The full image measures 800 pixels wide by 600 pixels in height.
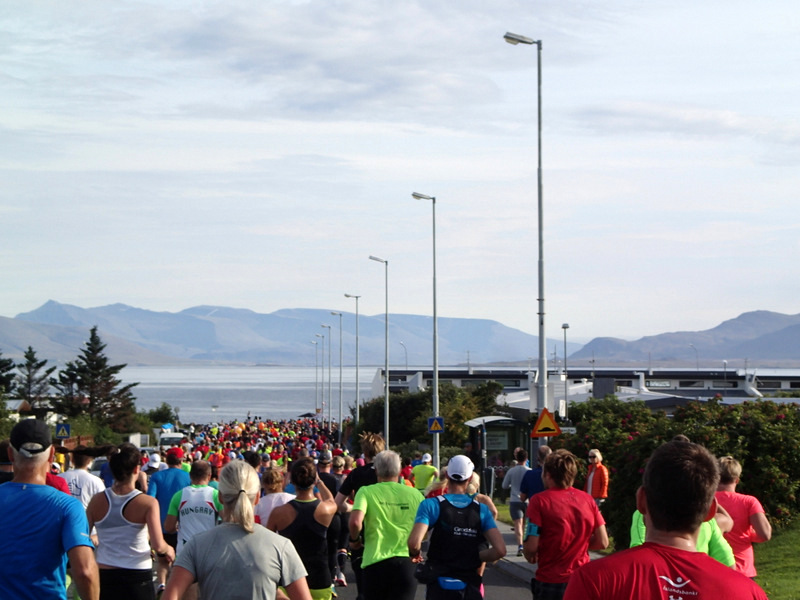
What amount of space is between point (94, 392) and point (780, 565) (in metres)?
95.9

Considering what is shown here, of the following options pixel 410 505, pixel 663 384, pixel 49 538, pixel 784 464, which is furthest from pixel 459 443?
pixel 663 384

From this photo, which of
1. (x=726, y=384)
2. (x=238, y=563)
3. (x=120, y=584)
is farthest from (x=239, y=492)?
(x=726, y=384)

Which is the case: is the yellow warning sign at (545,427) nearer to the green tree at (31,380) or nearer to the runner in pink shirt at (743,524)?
the runner in pink shirt at (743,524)

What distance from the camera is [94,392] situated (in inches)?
4080

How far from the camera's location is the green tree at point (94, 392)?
99.6 meters

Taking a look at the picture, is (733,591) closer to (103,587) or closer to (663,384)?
(103,587)

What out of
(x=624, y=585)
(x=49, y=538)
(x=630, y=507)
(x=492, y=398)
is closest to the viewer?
(x=624, y=585)

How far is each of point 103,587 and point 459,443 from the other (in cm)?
4401

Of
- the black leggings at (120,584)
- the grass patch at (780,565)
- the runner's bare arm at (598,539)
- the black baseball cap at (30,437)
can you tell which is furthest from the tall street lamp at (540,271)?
the black baseball cap at (30,437)

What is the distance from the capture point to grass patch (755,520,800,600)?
12.1m

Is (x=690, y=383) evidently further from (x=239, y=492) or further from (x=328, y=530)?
(x=239, y=492)

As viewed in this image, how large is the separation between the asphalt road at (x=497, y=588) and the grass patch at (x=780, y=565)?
2800 millimetres

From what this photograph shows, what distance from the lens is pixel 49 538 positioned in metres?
5.11

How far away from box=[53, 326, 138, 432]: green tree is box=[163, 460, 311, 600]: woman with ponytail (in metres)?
96.5
